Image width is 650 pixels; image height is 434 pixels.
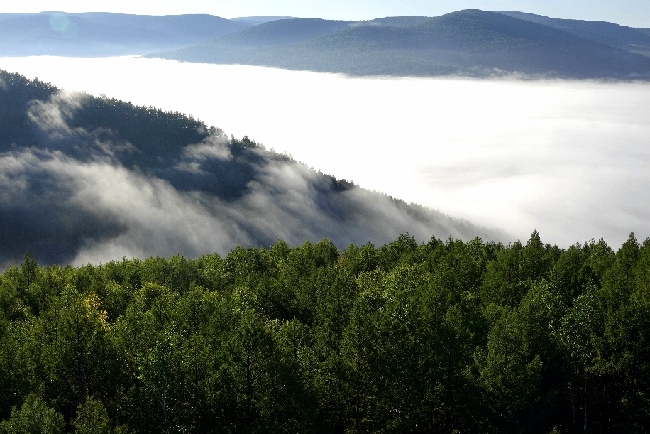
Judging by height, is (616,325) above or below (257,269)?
above

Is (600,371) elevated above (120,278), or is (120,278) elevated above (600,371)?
(600,371)

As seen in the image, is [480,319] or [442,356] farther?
[480,319]

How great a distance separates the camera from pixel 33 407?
2945cm

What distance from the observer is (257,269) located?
86.9 metres

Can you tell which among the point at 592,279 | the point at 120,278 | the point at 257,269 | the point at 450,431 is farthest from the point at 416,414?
the point at 120,278

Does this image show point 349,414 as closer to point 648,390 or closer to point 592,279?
point 648,390

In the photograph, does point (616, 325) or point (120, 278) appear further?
point (120, 278)

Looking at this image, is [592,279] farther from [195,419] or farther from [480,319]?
[195,419]

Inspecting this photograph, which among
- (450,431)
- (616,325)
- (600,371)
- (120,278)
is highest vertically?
(616,325)

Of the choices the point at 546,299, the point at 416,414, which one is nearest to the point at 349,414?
the point at 416,414

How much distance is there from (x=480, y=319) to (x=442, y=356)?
883cm

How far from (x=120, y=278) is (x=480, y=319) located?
199ft

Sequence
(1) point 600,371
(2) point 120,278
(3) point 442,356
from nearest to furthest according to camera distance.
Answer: (3) point 442,356 → (1) point 600,371 → (2) point 120,278

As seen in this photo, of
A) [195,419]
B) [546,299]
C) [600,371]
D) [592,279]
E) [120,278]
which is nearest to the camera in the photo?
[195,419]
